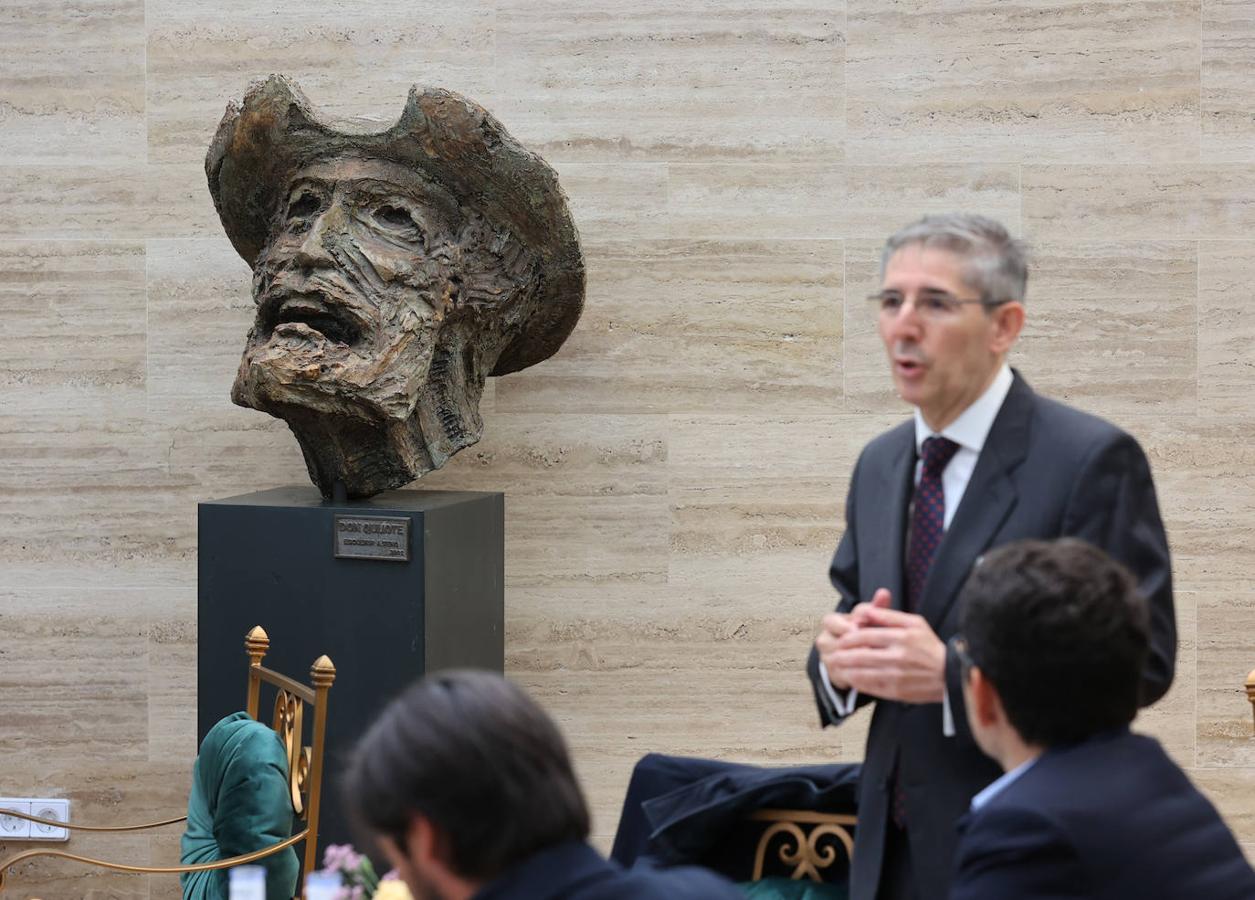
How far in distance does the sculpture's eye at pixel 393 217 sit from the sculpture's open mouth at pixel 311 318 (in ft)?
1.00

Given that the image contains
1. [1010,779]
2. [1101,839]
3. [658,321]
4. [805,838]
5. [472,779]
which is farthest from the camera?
[658,321]

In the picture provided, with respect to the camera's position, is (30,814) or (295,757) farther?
(30,814)

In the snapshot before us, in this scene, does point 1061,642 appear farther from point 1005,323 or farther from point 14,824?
point 14,824

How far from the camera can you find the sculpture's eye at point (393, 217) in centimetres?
396

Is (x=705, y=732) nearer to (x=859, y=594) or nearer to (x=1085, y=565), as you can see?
(x=859, y=594)

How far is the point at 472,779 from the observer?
4.56 ft

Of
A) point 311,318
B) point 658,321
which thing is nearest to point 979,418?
point 311,318

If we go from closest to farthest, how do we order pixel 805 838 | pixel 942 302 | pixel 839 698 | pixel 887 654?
pixel 887 654, pixel 942 302, pixel 839 698, pixel 805 838

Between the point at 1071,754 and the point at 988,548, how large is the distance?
48 cm

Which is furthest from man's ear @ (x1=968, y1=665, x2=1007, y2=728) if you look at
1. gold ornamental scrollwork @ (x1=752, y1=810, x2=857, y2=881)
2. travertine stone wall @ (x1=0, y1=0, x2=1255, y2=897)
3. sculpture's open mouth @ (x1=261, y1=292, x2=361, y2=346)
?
travertine stone wall @ (x1=0, y1=0, x2=1255, y2=897)

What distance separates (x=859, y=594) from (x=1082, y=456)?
45 centimetres

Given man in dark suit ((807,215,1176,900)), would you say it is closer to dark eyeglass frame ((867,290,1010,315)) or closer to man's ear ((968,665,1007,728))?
dark eyeglass frame ((867,290,1010,315))

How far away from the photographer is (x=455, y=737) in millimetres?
1405

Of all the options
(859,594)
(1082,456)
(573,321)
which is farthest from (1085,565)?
(573,321)
